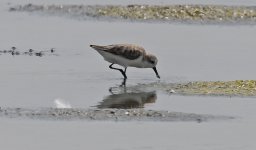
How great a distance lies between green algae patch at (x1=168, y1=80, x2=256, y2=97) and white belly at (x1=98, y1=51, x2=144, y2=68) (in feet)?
4.33

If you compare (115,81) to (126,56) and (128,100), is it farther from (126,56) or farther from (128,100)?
(128,100)

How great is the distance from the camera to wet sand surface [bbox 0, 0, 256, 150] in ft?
50.5

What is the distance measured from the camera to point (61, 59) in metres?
23.1

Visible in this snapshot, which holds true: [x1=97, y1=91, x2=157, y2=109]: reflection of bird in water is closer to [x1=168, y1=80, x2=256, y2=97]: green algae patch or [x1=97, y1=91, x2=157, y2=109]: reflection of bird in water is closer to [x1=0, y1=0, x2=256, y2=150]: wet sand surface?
[x1=0, y1=0, x2=256, y2=150]: wet sand surface

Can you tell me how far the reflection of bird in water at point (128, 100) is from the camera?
1789cm

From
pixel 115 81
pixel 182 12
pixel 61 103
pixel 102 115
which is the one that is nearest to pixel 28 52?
pixel 115 81

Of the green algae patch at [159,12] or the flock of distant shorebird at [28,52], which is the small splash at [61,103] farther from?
the green algae patch at [159,12]

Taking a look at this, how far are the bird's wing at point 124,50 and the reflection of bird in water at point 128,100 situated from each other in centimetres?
169

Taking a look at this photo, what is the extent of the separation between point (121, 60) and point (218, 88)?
7.49ft

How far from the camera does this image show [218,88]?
19453mm

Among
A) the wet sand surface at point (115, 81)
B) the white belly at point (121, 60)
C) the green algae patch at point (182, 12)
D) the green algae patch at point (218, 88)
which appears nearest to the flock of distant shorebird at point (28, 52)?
the wet sand surface at point (115, 81)

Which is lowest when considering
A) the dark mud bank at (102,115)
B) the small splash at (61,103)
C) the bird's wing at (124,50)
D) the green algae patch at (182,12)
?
the dark mud bank at (102,115)

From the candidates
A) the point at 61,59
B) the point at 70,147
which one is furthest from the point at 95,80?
the point at 70,147

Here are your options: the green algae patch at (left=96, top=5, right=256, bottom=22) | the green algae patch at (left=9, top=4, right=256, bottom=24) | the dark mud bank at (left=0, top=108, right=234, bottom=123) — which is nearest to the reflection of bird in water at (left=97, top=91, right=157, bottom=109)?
the dark mud bank at (left=0, top=108, right=234, bottom=123)
